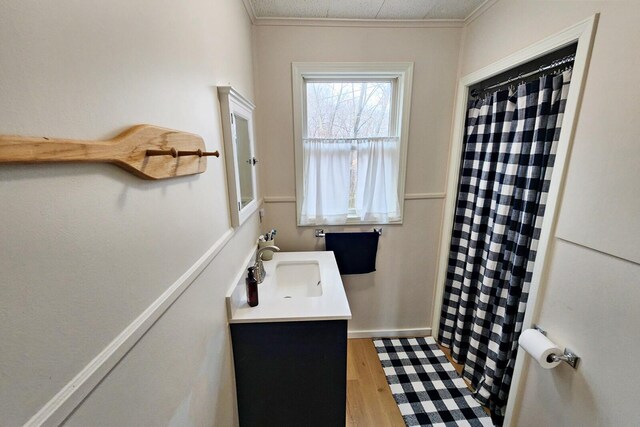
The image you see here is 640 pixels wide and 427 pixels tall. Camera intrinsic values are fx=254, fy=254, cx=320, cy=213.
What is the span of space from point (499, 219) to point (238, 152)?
150cm

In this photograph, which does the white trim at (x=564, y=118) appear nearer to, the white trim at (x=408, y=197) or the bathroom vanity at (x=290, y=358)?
the white trim at (x=408, y=197)

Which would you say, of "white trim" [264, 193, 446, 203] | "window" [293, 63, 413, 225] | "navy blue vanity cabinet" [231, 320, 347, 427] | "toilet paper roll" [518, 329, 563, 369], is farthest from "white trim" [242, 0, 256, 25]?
"toilet paper roll" [518, 329, 563, 369]

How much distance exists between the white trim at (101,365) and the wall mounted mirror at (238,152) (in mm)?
551

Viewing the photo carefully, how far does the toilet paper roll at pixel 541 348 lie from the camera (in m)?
1.11

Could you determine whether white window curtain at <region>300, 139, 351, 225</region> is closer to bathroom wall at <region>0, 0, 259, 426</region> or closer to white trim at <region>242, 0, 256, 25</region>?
white trim at <region>242, 0, 256, 25</region>

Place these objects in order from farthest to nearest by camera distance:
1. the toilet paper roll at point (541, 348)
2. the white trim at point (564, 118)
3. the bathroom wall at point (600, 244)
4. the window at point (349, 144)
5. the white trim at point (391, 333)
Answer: the white trim at point (391, 333) < the window at point (349, 144) < the toilet paper roll at point (541, 348) < the white trim at point (564, 118) < the bathroom wall at point (600, 244)

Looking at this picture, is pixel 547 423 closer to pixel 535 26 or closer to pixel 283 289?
pixel 283 289

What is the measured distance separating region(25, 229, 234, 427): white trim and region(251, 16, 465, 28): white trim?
1.80 m

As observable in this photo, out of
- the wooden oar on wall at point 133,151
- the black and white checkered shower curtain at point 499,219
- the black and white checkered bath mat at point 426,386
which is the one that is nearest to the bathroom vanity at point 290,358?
the black and white checkered bath mat at point 426,386

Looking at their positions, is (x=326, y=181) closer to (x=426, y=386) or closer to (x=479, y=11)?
(x=479, y=11)

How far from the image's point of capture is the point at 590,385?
1.01 m

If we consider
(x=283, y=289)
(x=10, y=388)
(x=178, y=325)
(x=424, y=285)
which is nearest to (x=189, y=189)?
(x=178, y=325)

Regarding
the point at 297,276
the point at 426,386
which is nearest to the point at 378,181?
the point at 297,276

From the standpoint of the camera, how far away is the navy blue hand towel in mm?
2066
